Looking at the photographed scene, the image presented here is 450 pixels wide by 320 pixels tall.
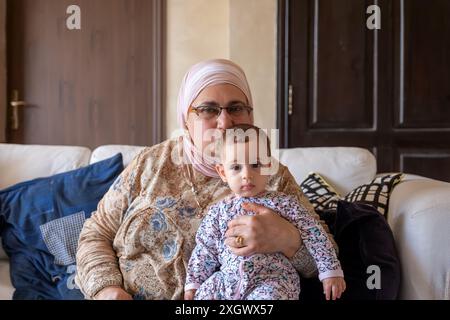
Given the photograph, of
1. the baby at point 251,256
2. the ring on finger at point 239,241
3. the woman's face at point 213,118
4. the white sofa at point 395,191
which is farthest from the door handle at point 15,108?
the ring on finger at point 239,241

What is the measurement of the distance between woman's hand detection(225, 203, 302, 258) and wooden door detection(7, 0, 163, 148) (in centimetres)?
226

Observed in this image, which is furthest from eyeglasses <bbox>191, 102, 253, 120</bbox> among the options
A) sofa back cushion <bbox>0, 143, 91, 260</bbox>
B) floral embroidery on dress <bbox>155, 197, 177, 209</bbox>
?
sofa back cushion <bbox>0, 143, 91, 260</bbox>

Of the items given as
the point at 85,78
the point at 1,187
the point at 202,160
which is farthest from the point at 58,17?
the point at 202,160

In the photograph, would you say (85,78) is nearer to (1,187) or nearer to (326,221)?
(1,187)

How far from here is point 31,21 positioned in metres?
3.38

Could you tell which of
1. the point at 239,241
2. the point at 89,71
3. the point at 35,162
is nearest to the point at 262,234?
the point at 239,241

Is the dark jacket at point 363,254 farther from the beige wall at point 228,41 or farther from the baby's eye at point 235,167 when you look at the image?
the beige wall at point 228,41

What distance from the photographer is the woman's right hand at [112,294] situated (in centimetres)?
112

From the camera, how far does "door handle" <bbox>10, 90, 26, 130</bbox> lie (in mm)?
3387

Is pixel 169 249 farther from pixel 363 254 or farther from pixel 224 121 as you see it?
pixel 363 254

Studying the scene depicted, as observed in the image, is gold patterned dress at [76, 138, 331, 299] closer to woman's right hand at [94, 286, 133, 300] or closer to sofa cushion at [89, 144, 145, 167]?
woman's right hand at [94, 286, 133, 300]

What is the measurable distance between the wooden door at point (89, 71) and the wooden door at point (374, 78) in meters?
1.03

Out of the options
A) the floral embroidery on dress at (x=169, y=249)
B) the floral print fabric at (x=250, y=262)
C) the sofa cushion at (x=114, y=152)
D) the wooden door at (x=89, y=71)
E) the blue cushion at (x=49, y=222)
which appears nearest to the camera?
the floral print fabric at (x=250, y=262)

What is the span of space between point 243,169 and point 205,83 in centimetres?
37
